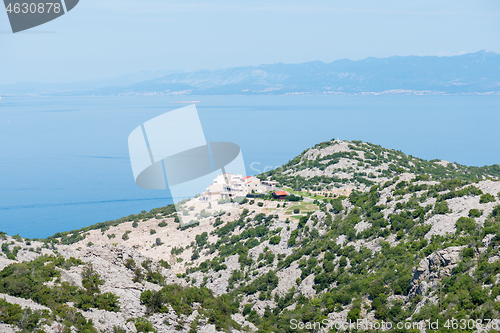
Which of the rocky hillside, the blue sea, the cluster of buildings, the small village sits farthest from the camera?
the blue sea

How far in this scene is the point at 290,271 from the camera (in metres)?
29.6

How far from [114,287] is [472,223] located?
17.0 metres

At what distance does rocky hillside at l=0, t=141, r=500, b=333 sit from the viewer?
15.3m

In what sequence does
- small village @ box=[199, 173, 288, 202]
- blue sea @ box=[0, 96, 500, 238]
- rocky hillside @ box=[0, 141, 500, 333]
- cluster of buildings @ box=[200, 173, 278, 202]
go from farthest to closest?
1. blue sea @ box=[0, 96, 500, 238]
2. cluster of buildings @ box=[200, 173, 278, 202]
3. small village @ box=[199, 173, 288, 202]
4. rocky hillside @ box=[0, 141, 500, 333]

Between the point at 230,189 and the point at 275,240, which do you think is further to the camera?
the point at 230,189

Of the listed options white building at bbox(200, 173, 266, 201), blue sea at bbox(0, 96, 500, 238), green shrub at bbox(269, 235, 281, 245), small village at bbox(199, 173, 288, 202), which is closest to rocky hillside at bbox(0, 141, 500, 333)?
green shrub at bbox(269, 235, 281, 245)

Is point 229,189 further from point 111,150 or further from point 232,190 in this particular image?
point 111,150

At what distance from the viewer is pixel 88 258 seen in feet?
62.7

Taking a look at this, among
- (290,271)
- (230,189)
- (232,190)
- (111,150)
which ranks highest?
(111,150)

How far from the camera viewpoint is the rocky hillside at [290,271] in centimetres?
1530

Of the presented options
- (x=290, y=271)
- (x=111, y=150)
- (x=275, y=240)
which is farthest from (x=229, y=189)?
(x=111, y=150)

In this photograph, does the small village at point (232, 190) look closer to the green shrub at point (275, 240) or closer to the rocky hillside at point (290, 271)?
the rocky hillside at point (290, 271)

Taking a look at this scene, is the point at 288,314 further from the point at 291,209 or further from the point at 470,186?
the point at 291,209

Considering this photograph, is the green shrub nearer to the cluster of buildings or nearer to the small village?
the small village
